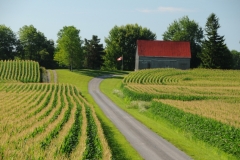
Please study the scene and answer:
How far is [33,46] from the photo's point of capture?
136125mm

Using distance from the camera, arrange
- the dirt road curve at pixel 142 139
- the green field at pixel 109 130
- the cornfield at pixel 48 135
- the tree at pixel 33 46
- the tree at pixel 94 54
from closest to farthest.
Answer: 1. the cornfield at pixel 48 135
2. the green field at pixel 109 130
3. the dirt road curve at pixel 142 139
4. the tree at pixel 94 54
5. the tree at pixel 33 46

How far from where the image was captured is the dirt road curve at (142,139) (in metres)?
26.9

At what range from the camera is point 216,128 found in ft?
96.6

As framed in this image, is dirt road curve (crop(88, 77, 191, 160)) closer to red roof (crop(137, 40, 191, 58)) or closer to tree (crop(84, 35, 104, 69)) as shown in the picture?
red roof (crop(137, 40, 191, 58))

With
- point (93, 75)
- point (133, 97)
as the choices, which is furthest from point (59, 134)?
point (93, 75)

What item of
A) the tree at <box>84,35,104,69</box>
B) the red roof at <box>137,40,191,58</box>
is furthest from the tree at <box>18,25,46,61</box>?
the red roof at <box>137,40,191,58</box>

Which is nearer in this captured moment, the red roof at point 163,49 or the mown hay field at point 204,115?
the mown hay field at point 204,115

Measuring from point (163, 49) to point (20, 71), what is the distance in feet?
153

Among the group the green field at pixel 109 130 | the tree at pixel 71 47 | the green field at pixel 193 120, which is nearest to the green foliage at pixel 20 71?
the tree at pixel 71 47

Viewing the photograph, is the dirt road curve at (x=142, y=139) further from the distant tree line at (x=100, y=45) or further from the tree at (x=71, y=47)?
the distant tree line at (x=100, y=45)

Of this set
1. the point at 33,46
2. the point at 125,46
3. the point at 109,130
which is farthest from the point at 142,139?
the point at 33,46

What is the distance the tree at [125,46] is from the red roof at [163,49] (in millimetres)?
18139

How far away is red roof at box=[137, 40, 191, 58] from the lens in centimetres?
11188

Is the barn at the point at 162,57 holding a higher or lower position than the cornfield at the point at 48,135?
higher
